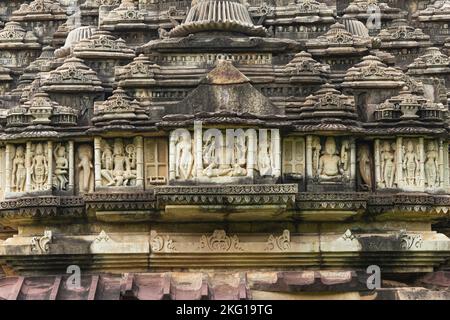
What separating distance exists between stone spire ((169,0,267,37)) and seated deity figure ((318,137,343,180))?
136 inches

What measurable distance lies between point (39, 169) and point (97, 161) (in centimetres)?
125

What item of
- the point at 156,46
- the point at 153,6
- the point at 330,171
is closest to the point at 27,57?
the point at 153,6

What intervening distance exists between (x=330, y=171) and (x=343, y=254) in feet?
5.69

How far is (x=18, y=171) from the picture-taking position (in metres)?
41.2

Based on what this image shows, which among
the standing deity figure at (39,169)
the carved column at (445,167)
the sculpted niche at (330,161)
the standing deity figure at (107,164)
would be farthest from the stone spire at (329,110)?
the standing deity figure at (39,169)

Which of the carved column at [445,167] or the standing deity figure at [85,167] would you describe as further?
the carved column at [445,167]

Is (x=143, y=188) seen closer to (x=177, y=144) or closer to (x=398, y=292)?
(x=177, y=144)

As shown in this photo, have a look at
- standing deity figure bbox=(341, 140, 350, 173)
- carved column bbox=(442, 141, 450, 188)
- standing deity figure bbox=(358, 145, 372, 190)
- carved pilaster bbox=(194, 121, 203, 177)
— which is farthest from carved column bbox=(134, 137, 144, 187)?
carved column bbox=(442, 141, 450, 188)

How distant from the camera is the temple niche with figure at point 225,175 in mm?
39531

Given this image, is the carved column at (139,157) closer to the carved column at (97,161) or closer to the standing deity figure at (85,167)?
the carved column at (97,161)

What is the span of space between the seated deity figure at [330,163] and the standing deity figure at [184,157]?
2779 millimetres

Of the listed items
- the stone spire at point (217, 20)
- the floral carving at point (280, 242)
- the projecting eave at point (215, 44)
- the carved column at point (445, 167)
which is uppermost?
the stone spire at point (217, 20)

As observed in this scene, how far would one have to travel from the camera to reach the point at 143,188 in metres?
40.5

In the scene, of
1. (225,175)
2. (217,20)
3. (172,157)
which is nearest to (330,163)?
(225,175)
